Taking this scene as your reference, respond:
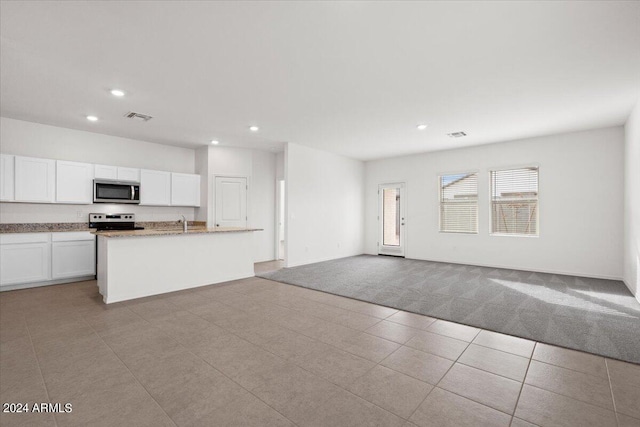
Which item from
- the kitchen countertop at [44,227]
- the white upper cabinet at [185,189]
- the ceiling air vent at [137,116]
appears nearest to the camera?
the ceiling air vent at [137,116]

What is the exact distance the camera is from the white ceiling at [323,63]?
98.0 inches

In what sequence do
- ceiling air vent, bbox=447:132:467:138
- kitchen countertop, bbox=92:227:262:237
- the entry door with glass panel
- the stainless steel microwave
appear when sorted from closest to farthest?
kitchen countertop, bbox=92:227:262:237
the stainless steel microwave
ceiling air vent, bbox=447:132:467:138
the entry door with glass panel

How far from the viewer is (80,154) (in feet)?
19.4

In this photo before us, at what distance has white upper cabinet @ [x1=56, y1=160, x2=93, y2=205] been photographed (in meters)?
5.41

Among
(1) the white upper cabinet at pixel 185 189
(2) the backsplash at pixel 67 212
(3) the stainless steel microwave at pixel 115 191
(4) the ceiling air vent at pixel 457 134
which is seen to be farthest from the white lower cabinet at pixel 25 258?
(4) the ceiling air vent at pixel 457 134

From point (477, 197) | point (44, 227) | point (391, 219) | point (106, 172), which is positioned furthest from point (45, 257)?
point (477, 197)

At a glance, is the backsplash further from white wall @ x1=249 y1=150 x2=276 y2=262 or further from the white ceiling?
white wall @ x1=249 y1=150 x2=276 y2=262

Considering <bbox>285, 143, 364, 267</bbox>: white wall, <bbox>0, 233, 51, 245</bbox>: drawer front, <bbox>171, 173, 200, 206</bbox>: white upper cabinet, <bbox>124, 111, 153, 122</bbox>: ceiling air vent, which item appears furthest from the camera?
<bbox>285, 143, 364, 267</bbox>: white wall

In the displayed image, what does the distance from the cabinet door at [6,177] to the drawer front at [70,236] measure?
33.6 inches

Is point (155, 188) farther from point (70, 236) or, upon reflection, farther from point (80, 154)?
point (70, 236)

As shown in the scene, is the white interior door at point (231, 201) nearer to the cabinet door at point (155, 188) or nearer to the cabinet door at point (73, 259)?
the cabinet door at point (155, 188)

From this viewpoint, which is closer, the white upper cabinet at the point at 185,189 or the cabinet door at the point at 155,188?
the cabinet door at the point at 155,188

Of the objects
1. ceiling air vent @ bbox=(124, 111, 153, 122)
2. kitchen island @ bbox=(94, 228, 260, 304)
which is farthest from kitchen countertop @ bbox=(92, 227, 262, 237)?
ceiling air vent @ bbox=(124, 111, 153, 122)

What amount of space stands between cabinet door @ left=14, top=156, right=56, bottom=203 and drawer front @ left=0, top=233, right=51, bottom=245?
600 mm
